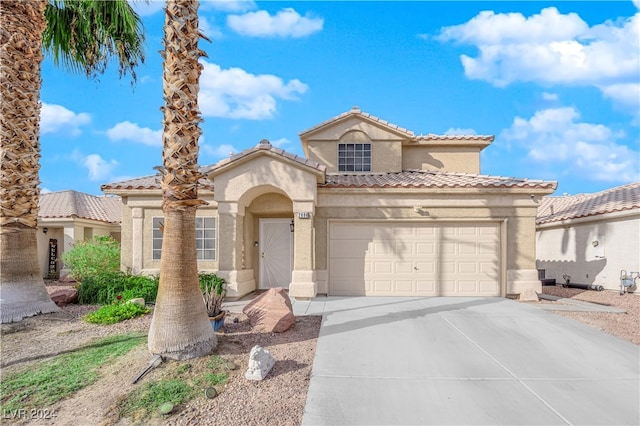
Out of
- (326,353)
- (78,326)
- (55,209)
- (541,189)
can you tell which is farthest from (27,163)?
(541,189)

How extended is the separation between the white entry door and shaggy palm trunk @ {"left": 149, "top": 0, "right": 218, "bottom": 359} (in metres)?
7.37

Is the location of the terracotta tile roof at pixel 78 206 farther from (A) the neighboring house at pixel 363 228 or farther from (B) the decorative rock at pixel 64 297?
(B) the decorative rock at pixel 64 297

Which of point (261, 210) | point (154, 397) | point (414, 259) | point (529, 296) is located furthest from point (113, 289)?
point (529, 296)

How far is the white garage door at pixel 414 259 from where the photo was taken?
12.2 meters

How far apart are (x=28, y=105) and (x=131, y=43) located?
3378mm

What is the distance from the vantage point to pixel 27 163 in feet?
30.0

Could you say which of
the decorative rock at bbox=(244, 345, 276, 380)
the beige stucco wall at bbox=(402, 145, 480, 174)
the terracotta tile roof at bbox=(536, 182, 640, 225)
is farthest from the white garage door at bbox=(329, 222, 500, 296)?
the decorative rock at bbox=(244, 345, 276, 380)

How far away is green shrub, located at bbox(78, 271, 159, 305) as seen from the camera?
33.8ft

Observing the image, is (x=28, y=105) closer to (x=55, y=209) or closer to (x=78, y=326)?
(x=78, y=326)

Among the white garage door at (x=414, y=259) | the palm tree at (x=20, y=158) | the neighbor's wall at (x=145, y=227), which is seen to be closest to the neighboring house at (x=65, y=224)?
the neighbor's wall at (x=145, y=227)

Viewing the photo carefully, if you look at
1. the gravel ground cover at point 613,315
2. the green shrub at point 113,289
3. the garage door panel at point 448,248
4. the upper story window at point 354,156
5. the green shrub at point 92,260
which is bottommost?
the gravel ground cover at point 613,315

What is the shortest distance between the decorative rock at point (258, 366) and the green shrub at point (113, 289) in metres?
5.99

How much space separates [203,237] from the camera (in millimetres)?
13086

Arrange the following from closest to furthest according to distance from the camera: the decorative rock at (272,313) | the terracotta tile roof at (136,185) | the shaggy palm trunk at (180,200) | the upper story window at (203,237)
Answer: the shaggy palm trunk at (180,200), the decorative rock at (272,313), the terracotta tile roof at (136,185), the upper story window at (203,237)
